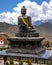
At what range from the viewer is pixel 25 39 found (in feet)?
67.5

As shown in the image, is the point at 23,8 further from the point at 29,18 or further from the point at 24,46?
the point at 24,46

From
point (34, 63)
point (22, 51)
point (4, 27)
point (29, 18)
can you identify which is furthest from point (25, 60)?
point (4, 27)

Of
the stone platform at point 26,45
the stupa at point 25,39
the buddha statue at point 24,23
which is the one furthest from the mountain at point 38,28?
the stone platform at point 26,45

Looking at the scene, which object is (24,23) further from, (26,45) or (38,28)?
(38,28)

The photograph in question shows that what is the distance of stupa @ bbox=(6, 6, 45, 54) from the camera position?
20625 millimetres

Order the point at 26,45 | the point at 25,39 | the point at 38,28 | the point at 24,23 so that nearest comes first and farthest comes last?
the point at 25,39, the point at 26,45, the point at 24,23, the point at 38,28

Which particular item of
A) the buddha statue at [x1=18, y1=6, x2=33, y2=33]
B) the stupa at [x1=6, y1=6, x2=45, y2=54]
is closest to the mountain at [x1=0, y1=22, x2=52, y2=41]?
the buddha statue at [x1=18, y1=6, x2=33, y2=33]

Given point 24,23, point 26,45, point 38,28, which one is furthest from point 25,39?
point 38,28

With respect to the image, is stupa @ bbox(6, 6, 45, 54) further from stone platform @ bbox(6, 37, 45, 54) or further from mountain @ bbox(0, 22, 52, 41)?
mountain @ bbox(0, 22, 52, 41)

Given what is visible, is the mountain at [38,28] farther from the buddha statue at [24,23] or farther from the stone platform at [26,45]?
the stone platform at [26,45]

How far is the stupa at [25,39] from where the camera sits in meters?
20.6

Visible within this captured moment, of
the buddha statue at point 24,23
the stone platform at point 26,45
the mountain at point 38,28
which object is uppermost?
the mountain at point 38,28

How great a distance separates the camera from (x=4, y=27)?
2466 inches

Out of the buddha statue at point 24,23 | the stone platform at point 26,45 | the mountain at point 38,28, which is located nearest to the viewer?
the stone platform at point 26,45
